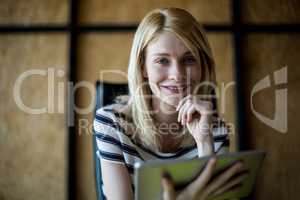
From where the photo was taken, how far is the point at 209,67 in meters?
1.15

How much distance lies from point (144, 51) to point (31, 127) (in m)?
0.87

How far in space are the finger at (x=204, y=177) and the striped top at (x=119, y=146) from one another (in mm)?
342

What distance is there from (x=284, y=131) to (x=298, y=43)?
533 mm

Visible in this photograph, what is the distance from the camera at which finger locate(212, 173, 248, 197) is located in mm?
744

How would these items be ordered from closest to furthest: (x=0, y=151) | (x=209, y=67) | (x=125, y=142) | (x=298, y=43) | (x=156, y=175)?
1. (x=156, y=175)
2. (x=125, y=142)
3. (x=209, y=67)
4. (x=0, y=151)
5. (x=298, y=43)

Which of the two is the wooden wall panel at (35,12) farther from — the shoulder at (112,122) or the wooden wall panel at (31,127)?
the shoulder at (112,122)

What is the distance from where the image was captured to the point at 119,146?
39.8 inches

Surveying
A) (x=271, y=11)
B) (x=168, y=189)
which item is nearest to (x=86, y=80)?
(x=168, y=189)

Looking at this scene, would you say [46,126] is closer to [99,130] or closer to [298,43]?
[99,130]

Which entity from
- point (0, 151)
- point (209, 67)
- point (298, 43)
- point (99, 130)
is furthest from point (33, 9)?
point (298, 43)

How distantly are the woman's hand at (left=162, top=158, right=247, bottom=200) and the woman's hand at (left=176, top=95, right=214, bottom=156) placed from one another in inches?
A: 7.6

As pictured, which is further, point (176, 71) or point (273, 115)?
point (273, 115)

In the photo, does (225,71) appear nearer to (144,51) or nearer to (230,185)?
(144,51)

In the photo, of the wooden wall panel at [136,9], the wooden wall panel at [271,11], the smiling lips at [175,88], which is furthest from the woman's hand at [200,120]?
the wooden wall panel at [271,11]
